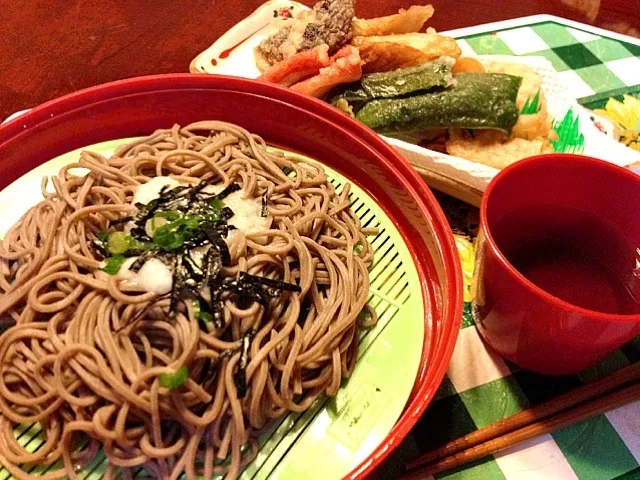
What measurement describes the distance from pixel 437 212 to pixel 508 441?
569 millimetres

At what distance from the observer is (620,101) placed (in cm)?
215

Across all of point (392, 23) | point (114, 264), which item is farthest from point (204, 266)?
point (392, 23)

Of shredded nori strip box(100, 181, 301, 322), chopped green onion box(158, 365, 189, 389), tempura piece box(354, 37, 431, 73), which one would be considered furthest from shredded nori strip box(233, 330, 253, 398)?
tempura piece box(354, 37, 431, 73)

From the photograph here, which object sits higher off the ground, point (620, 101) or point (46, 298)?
point (46, 298)

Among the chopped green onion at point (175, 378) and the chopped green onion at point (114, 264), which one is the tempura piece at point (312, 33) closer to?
the chopped green onion at point (114, 264)

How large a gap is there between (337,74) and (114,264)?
1.13m

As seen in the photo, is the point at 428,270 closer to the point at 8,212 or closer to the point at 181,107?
the point at 181,107

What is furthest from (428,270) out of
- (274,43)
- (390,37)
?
(274,43)

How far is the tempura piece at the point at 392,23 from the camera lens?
2.07 metres

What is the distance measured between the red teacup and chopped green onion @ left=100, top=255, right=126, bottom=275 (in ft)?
2.66

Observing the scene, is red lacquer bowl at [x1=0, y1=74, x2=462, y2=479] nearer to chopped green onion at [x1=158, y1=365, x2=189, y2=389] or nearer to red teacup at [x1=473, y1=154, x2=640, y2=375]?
red teacup at [x1=473, y1=154, x2=640, y2=375]

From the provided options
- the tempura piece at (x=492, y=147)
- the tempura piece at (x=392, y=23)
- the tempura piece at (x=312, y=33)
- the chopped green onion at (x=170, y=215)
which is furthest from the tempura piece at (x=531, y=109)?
the chopped green onion at (x=170, y=215)

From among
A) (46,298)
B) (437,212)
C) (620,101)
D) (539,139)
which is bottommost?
(620,101)

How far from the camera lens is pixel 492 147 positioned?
1.83 m
